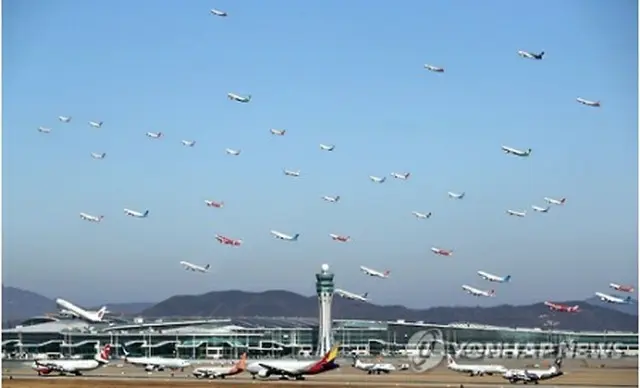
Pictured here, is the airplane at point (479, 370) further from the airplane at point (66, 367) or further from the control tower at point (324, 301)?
the control tower at point (324, 301)

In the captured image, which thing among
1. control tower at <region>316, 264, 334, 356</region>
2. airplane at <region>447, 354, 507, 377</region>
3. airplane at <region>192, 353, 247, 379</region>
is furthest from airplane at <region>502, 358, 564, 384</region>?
control tower at <region>316, 264, 334, 356</region>

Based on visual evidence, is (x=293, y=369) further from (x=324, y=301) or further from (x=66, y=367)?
(x=324, y=301)

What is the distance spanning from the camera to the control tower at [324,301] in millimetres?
171500

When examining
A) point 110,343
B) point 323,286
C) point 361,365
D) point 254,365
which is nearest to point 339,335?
point 323,286

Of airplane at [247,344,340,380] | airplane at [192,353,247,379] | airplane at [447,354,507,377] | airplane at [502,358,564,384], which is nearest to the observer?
airplane at [502,358,564,384]

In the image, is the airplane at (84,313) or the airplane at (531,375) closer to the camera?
the airplane at (531,375)

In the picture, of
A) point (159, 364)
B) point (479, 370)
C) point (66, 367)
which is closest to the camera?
point (66, 367)

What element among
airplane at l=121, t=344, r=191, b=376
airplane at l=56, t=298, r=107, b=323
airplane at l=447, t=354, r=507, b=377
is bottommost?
airplane at l=447, t=354, r=507, b=377

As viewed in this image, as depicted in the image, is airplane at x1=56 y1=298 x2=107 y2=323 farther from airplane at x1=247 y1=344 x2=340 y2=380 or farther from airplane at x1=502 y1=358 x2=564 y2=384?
airplane at x1=502 y1=358 x2=564 y2=384

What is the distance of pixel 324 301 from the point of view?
17512 centimetres

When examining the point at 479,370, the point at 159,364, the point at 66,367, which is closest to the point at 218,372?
the point at 66,367

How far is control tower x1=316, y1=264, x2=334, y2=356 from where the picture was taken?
172 m

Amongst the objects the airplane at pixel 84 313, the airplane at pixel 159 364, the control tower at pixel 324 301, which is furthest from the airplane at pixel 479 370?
the airplane at pixel 84 313

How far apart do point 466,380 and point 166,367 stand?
122 feet
